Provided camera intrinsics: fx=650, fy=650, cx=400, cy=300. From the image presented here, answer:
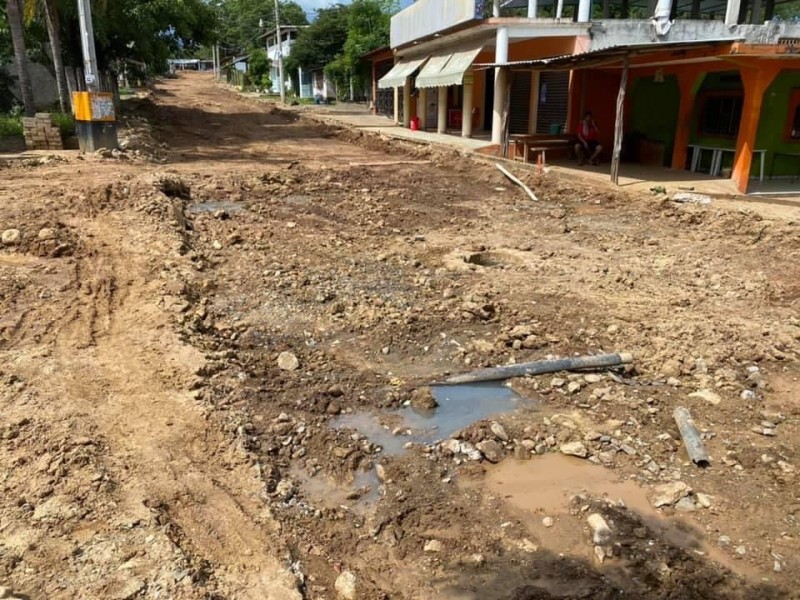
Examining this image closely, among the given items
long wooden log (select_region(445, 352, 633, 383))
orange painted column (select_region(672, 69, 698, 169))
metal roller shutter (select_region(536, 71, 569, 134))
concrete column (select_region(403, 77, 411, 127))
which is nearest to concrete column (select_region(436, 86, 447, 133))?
concrete column (select_region(403, 77, 411, 127))

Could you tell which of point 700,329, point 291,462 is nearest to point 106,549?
point 291,462

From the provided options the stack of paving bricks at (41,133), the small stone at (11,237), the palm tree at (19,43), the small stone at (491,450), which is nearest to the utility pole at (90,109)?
the stack of paving bricks at (41,133)

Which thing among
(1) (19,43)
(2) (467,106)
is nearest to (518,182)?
(2) (467,106)

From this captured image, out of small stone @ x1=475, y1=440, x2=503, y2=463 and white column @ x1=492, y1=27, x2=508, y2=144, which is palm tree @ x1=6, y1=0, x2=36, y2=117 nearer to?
white column @ x1=492, y1=27, x2=508, y2=144

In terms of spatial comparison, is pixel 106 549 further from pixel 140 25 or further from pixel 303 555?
pixel 140 25

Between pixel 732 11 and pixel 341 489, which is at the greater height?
pixel 732 11

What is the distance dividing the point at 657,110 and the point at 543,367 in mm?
12573

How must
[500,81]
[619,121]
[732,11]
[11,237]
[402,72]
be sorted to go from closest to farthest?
[11,237]
[619,121]
[500,81]
[732,11]
[402,72]

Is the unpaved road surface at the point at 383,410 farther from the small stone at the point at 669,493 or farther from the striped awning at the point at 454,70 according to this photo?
the striped awning at the point at 454,70

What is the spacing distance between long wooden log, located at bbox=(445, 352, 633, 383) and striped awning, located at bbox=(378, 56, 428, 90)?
20664mm

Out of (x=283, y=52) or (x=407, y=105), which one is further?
(x=283, y=52)

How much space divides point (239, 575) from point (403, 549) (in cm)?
90

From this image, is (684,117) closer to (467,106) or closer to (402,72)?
(467,106)

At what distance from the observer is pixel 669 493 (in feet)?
13.4
